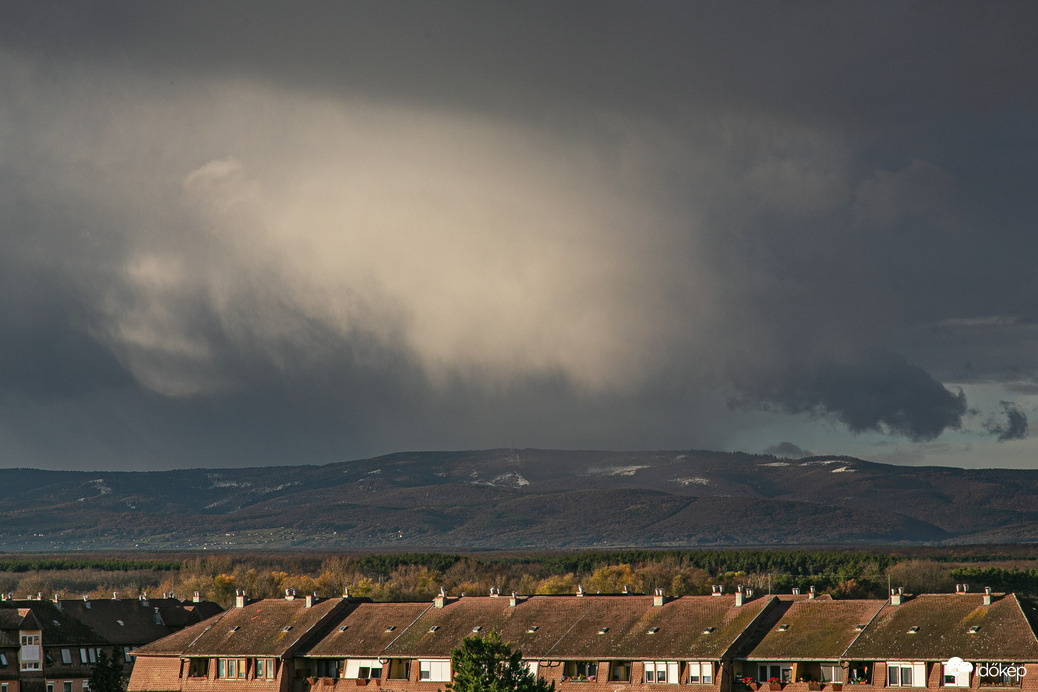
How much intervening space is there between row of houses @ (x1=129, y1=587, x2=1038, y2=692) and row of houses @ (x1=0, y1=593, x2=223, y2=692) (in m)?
11.5

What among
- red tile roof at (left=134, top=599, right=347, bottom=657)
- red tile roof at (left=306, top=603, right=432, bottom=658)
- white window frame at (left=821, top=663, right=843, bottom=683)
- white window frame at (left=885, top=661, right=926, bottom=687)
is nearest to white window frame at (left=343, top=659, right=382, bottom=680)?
red tile roof at (left=306, top=603, right=432, bottom=658)

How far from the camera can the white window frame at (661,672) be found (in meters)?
126

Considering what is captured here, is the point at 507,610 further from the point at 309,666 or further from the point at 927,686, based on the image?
the point at 927,686

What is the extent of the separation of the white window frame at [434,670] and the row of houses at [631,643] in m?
0.13

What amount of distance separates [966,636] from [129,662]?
92832 millimetres

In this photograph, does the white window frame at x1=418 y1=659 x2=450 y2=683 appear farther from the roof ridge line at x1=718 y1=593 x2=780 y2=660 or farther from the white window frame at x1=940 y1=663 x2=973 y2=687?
the white window frame at x1=940 y1=663 x2=973 y2=687

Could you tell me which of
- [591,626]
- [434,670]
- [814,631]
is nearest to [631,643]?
[591,626]

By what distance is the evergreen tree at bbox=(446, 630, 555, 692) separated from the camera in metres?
107

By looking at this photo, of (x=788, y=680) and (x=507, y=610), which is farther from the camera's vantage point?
(x=507, y=610)

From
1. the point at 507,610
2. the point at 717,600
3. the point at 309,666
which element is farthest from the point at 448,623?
the point at 717,600

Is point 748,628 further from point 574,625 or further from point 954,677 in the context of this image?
point 954,677

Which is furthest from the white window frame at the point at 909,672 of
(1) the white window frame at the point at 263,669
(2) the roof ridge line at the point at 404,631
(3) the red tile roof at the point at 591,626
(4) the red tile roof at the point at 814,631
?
(1) the white window frame at the point at 263,669

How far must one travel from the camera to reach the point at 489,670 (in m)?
109

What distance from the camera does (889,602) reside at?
127812 millimetres
